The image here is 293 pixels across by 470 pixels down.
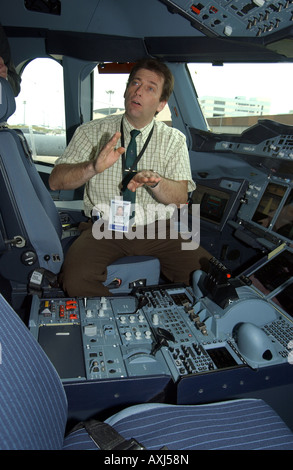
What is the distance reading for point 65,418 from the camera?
81 cm

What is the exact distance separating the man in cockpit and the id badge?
3 centimetres

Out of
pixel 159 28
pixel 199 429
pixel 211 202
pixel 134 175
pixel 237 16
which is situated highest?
pixel 237 16

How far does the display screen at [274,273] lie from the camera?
1.98 metres

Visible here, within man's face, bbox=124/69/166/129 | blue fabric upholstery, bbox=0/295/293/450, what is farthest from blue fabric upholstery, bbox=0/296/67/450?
man's face, bbox=124/69/166/129

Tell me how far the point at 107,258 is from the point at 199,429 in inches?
50.9

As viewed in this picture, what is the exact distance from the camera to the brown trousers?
1921mm

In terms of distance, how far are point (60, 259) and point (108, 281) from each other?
335 millimetres

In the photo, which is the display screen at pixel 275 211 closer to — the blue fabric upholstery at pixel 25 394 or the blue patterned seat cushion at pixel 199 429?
the blue patterned seat cushion at pixel 199 429

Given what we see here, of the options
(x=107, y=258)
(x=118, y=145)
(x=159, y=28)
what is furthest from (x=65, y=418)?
(x=159, y=28)

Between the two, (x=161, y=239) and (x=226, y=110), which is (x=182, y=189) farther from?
(x=226, y=110)

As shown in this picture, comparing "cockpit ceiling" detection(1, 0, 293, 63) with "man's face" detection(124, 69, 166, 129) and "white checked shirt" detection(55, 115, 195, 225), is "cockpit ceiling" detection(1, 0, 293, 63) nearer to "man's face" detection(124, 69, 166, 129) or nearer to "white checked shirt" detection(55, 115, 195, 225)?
"man's face" detection(124, 69, 166, 129)

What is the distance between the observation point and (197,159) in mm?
3404

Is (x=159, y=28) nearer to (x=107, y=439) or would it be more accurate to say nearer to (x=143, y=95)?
(x=143, y=95)
